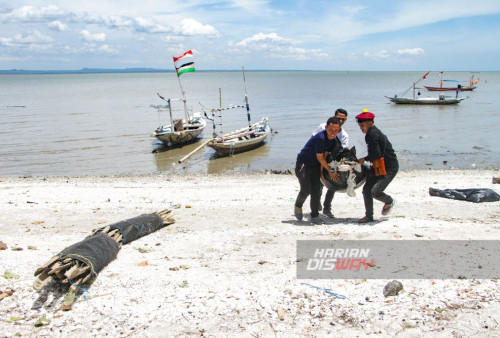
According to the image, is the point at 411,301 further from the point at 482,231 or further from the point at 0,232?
the point at 0,232

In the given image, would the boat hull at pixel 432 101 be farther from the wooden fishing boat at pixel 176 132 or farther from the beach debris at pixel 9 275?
the beach debris at pixel 9 275

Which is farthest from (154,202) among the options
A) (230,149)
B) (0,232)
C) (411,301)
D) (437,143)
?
(437,143)

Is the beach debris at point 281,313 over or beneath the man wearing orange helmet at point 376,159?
beneath

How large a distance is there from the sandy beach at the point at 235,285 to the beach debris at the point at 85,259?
0.13 meters

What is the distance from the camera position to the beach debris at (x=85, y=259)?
15.1 feet

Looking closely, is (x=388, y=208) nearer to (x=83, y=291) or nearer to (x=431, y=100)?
(x=83, y=291)

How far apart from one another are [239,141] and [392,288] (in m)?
16.0

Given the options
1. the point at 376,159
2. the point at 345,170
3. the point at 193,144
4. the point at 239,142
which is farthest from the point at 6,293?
the point at 193,144

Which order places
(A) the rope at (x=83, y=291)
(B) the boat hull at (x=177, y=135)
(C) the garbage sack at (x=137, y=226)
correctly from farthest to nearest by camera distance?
(B) the boat hull at (x=177, y=135)
(C) the garbage sack at (x=137, y=226)
(A) the rope at (x=83, y=291)

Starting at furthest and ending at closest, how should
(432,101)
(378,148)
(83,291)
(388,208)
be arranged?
(432,101)
(388,208)
(378,148)
(83,291)

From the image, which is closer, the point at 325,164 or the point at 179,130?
the point at 325,164

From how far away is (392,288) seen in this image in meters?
4.43

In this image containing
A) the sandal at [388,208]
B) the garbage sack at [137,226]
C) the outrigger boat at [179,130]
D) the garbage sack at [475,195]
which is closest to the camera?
the garbage sack at [137,226]

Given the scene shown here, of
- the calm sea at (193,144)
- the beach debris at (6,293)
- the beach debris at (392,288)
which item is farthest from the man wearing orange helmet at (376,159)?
the calm sea at (193,144)
